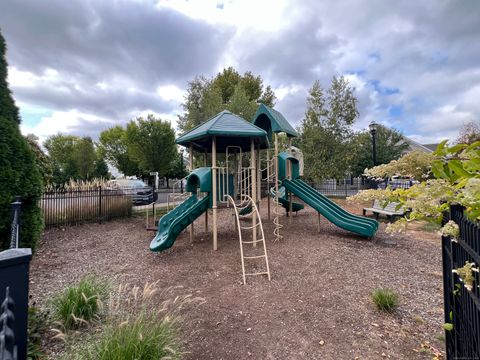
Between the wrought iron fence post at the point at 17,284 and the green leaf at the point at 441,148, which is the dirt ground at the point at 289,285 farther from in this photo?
the green leaf at the point at 441,148

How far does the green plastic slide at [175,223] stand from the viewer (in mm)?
5344

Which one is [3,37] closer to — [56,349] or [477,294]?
[56,349]

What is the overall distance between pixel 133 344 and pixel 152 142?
2294 centimetres

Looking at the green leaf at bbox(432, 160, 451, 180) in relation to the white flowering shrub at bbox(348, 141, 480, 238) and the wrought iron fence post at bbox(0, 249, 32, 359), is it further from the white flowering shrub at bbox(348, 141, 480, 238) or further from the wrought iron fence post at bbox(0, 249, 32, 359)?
the wrought iron fence post at bbox(0, 249, 32, 359)

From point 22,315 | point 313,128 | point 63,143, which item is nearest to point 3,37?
point 22,315

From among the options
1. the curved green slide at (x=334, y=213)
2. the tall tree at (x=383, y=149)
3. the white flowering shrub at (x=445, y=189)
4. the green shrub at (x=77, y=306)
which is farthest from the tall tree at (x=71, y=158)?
the white flowering shrub at (x=445, y=189)

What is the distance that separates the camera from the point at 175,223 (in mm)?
5535

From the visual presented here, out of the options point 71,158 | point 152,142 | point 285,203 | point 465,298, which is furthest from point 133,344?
point 71,158

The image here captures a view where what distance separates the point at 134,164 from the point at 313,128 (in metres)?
26.2

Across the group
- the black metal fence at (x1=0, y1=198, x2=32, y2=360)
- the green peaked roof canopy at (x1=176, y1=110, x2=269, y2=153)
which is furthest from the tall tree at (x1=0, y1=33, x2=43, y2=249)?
the black metal fence at (x1=0, y1=198, x2=32, y2=360)

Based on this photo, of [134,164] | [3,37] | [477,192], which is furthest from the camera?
[134,164]

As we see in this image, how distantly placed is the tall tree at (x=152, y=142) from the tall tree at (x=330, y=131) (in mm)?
13464

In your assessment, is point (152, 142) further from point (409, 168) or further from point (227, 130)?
point (409, 168)

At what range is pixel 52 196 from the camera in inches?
335
